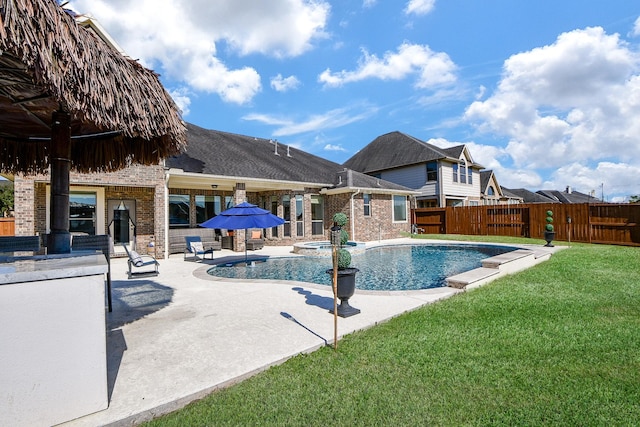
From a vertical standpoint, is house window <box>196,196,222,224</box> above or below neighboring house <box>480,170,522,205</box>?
below

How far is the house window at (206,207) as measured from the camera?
17.0m

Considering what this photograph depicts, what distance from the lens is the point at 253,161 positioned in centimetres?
1808

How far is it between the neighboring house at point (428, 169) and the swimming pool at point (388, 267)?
37.6 feet

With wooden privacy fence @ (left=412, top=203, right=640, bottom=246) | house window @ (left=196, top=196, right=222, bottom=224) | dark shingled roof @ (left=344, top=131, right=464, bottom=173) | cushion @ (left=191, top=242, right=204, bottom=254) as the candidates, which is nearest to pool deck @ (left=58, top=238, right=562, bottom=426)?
cushion @ (left=191, top=242, right=204, bottom=254)

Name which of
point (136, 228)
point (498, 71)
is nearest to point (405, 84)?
point (498, 71)

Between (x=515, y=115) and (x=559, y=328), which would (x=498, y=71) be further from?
(x=515, y=115)

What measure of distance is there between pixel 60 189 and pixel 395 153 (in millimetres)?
29192

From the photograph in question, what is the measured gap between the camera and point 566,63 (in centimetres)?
1878

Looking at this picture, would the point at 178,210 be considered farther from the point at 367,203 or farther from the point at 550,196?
the point at 550,196

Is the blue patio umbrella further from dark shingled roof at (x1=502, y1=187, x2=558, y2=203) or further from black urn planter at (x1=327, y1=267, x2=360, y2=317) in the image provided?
dark shingled roof at (x1=502, y1=187, x2=558, y2=203)

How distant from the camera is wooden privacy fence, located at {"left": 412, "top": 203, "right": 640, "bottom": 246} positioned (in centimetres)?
1616

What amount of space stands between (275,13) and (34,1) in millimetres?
10423

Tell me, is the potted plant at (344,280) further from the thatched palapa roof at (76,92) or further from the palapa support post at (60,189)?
the palapa support post at (60,189)

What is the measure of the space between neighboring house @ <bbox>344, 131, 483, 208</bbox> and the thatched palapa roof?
2443 centimetres
